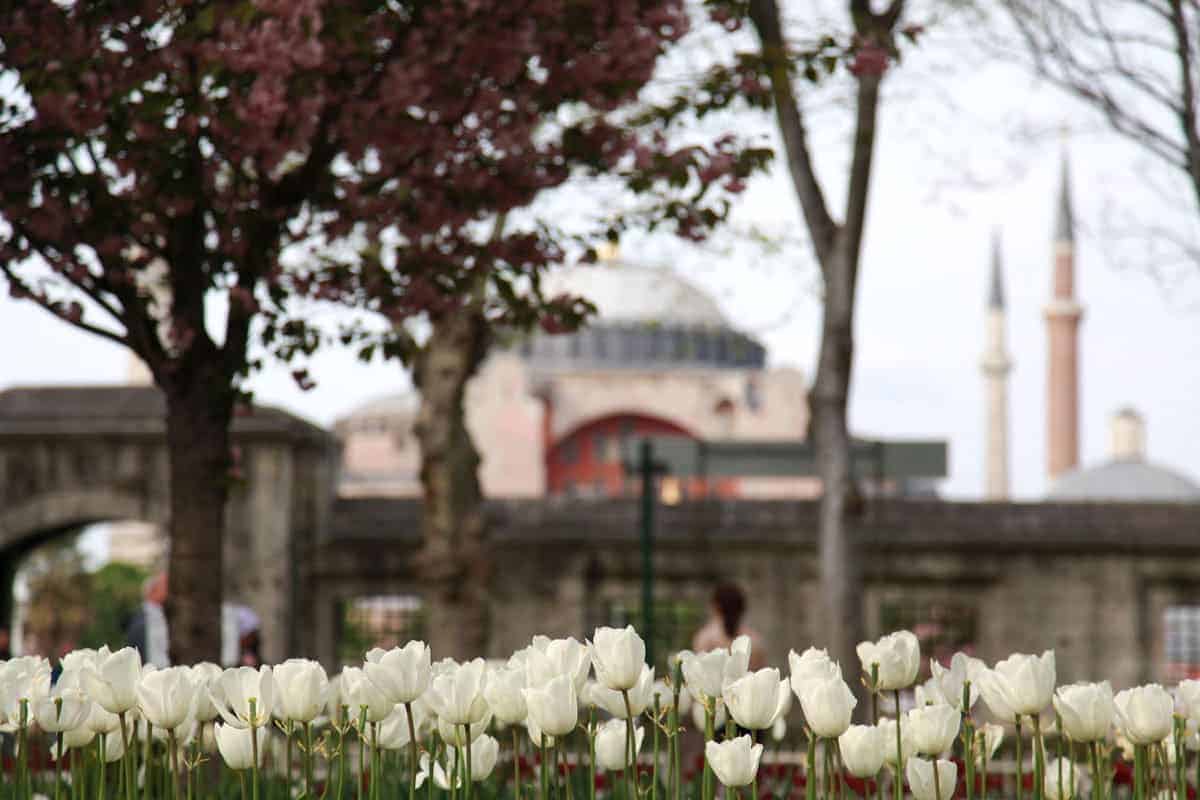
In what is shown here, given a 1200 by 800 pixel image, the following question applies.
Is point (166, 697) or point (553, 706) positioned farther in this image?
point (166, 697)

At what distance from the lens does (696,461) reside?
16438 millimetres

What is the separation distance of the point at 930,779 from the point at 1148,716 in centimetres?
46

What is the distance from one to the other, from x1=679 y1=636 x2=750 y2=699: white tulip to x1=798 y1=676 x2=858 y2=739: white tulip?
1.00 feet

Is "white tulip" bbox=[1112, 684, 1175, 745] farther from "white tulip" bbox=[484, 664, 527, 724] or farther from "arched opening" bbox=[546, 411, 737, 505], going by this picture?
"arched opening" bbox=[546, 411, 737, 505]

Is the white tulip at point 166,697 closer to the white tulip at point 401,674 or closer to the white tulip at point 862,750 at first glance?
the white tulip at point 401,674

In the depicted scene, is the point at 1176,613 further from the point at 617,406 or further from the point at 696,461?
the point at 617,406

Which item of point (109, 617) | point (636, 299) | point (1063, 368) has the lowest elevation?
point (109, 617)

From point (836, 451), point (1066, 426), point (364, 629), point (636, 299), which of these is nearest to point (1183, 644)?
point (364, 629)

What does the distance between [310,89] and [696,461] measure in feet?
33.7

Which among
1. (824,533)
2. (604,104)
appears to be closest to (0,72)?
(604,104)

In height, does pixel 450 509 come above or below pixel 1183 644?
above

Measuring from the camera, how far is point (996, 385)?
8825 centimetres

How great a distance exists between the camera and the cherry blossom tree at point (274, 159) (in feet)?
21.0

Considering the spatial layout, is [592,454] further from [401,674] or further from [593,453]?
[401,674]
